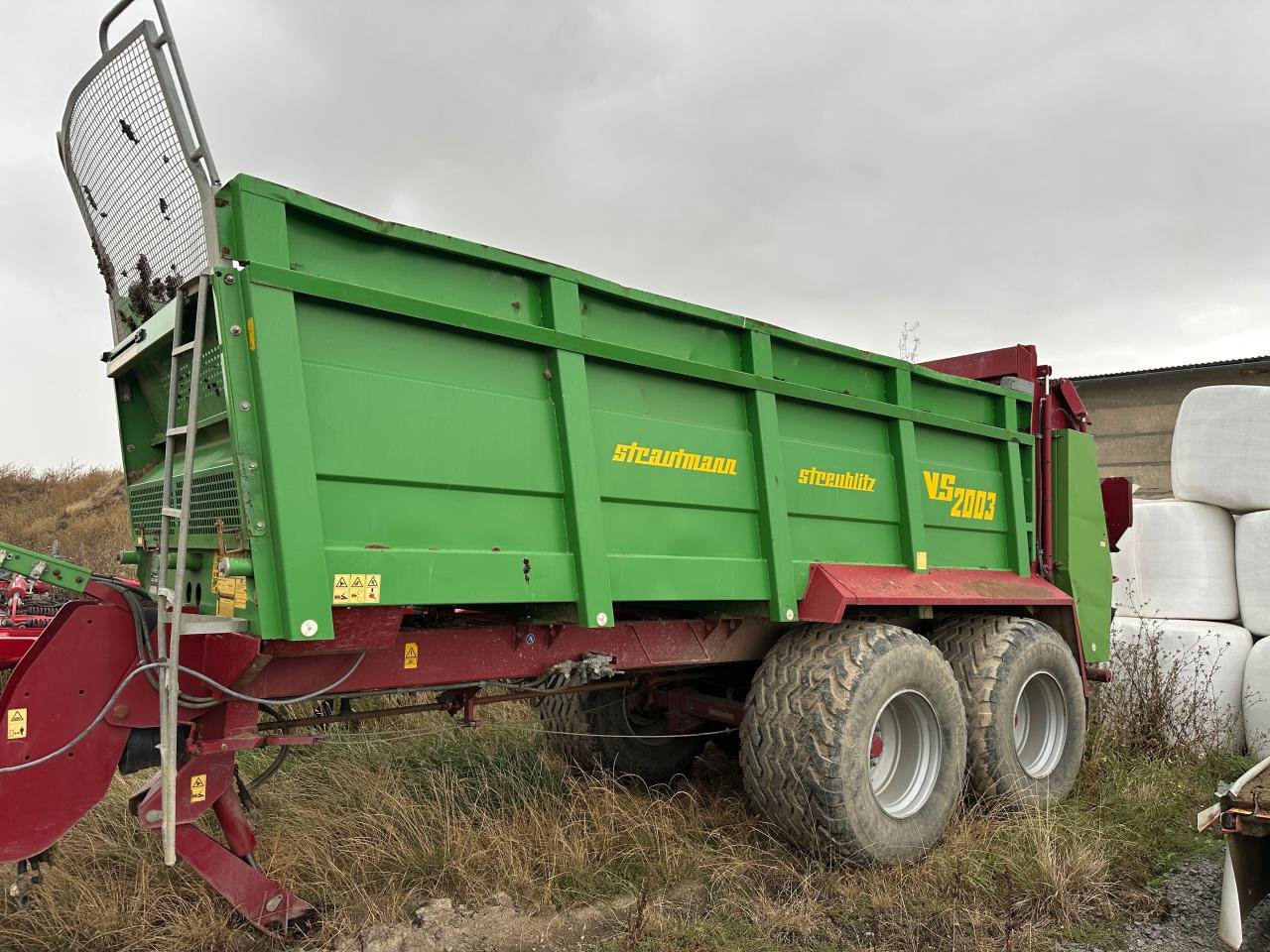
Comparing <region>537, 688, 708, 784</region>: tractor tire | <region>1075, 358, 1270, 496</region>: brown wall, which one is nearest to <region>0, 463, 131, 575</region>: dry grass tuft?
<region>537, 688, 708, 784</region>: tractor tire

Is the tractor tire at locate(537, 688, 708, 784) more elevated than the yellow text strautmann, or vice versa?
the yellow text strautmann

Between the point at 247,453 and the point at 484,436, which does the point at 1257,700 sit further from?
the point at 247,453

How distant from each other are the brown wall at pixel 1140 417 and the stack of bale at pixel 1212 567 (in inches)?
420

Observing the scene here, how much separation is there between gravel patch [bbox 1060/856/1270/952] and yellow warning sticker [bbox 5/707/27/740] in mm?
3513

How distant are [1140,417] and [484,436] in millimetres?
17151

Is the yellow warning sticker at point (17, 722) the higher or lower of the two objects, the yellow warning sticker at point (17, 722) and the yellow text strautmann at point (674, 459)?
the lower

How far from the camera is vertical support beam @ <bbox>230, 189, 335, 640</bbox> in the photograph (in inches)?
100

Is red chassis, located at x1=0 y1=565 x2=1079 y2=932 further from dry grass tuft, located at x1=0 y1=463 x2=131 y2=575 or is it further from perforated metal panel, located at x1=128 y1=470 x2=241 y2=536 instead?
dry grass tuft, located at x1=0 y1=463 x2=131 y2=575

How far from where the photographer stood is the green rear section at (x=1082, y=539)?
566 centimetres

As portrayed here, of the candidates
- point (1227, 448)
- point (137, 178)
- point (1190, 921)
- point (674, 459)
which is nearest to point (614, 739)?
point (674, 459)

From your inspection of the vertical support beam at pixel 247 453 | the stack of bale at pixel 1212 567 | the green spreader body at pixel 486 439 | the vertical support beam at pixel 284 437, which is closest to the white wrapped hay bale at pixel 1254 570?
the stack of bale at pixel 1212 567

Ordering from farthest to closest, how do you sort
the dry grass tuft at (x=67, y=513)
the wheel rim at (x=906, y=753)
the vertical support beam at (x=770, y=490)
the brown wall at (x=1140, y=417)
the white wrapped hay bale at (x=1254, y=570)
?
the brown wall at (x=1140, y=417)
the dry grass tuft at (x=67, y=513)
the white wrapped hay bale at (x=1254, y=570)
the wheel rim at (x=906, y=753)
the vertical support beam at (x=770, y=490)

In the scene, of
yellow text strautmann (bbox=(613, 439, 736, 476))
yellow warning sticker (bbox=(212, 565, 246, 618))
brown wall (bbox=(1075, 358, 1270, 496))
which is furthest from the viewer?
brown wall (bbox=(1075, 358, 1270, 496))

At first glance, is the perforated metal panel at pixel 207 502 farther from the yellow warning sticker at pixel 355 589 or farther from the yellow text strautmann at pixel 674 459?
the yellow text strautmann at pixel 674 459
